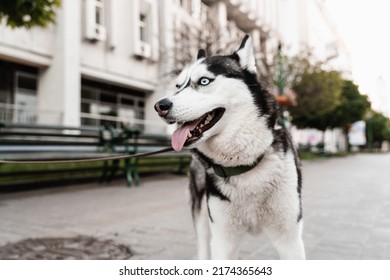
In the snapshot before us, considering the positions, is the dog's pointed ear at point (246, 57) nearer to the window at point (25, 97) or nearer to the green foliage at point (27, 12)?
the green foliage at point (27, 12)

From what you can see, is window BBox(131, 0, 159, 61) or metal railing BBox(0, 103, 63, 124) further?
metal railing BBox(0, 103, 63, 124)

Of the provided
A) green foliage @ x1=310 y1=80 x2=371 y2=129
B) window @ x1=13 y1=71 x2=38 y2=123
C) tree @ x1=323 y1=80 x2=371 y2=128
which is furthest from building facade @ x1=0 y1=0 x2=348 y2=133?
tree @ x1=323 y1=80 x2=371 y2=128

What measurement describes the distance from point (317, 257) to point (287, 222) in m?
0.80

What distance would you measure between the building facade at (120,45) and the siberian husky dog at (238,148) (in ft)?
3.27

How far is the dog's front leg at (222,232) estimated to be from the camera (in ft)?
4.45

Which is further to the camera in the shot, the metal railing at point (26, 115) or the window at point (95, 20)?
the metal railing at point (26, 115)

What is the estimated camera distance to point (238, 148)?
1283mm

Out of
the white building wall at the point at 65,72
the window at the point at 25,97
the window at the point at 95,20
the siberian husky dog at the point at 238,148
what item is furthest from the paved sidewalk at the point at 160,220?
the window at the point at 25,97

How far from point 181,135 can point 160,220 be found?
6.80 ft

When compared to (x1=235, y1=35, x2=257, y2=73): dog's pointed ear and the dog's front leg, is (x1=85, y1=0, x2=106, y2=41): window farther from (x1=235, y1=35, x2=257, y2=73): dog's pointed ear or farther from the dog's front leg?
the dog's front leg

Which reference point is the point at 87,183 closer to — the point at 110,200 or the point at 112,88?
the point at 110,200

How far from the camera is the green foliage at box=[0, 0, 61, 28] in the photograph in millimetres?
3785

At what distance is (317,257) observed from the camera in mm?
1943
